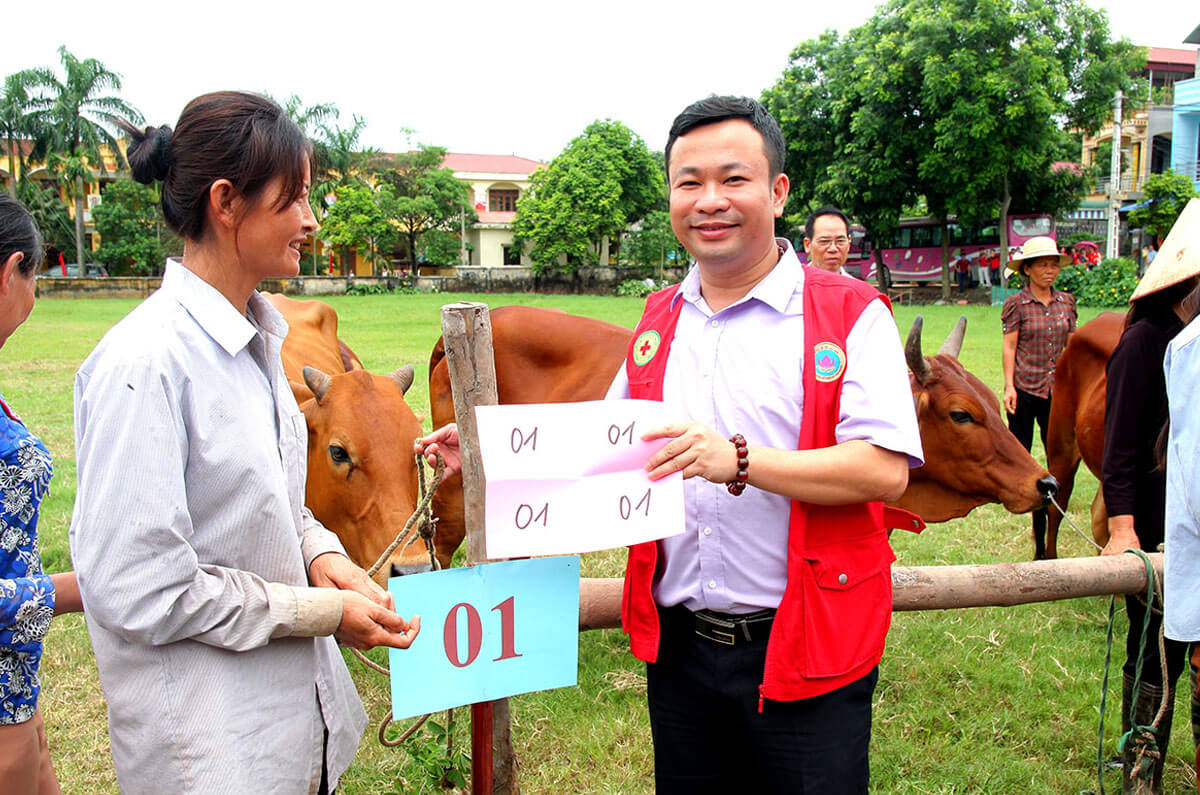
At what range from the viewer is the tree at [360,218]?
1788 inches

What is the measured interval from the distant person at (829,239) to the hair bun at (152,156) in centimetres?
433

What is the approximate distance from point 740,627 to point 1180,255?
2.03 meters

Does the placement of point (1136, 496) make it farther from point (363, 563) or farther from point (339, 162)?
point (339, 162)

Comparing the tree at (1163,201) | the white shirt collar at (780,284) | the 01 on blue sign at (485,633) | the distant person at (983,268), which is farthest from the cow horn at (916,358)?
the distant person at (983,268)

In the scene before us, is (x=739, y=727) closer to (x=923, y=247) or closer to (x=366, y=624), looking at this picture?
(x=366, y=624)

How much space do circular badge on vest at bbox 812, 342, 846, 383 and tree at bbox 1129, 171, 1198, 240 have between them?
30.0m

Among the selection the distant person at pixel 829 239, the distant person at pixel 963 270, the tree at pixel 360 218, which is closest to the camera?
the distant person at pixel 829 239

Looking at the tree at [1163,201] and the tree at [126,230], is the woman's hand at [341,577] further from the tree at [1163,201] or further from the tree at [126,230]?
the tree at [126,230]

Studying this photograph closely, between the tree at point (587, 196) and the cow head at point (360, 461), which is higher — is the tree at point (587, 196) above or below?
above

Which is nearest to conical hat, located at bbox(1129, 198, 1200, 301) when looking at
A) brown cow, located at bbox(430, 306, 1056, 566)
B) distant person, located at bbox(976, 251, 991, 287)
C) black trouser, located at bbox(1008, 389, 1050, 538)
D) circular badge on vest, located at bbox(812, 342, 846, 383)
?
brown cow, located at bbox(430, 306, 1056, 566)

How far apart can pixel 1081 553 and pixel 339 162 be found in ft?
149

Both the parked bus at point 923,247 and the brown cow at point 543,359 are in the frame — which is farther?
the parked bus at point 923,247

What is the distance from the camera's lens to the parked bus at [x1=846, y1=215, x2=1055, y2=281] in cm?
3388

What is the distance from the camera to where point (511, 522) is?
6.19 ft
